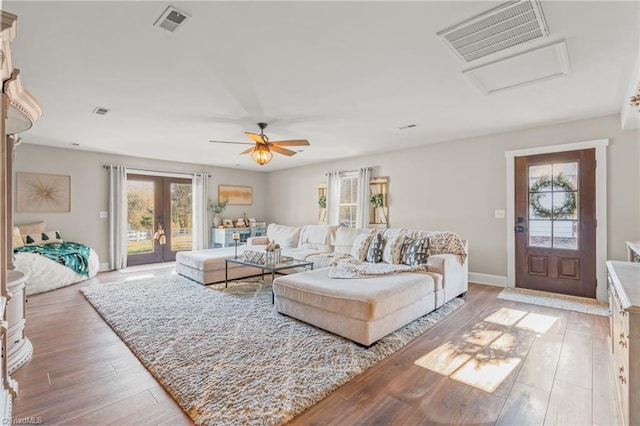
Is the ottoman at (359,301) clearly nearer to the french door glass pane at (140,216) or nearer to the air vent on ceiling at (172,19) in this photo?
the air vent on ceiling at (172,19)

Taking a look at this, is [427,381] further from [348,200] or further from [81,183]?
[81,183]

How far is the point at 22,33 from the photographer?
6.89 ft

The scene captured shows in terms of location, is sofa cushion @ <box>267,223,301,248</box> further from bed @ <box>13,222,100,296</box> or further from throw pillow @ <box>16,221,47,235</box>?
throw pillow @ <box>16,221,47,235</box>

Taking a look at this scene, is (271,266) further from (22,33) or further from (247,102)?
(22,33)

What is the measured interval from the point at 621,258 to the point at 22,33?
21.0 ft

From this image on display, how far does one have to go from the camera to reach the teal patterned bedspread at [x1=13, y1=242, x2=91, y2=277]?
15.8 feet

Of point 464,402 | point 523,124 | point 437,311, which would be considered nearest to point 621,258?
point 523,124

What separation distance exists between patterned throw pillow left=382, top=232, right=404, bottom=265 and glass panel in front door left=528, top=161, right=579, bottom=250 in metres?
2.02

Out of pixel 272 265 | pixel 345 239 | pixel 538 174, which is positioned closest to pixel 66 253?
pixel 272 265

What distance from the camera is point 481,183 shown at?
5.01 m

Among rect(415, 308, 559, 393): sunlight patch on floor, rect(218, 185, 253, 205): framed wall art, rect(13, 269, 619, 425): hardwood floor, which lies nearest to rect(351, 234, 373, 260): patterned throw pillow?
rect(13, 269, 619, 425): hardwood floor

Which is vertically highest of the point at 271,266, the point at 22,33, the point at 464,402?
the point at 22,33

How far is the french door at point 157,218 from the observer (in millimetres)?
6855

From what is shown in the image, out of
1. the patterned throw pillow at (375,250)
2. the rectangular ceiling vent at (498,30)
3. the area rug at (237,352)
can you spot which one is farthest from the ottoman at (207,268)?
the rectangular ceiling vent at (498,30)
